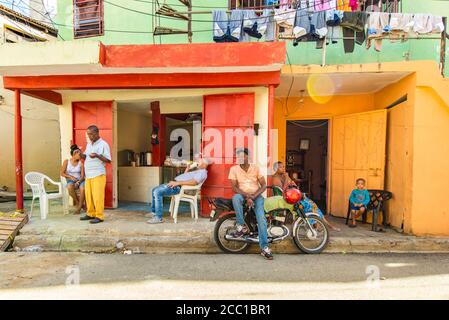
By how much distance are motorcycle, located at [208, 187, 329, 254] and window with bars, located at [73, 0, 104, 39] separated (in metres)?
6.75

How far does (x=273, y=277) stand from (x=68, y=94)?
634 cm

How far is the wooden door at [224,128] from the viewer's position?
20.0 feet

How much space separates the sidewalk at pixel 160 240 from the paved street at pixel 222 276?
0.28m

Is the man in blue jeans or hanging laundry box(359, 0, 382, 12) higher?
hanging laundry box(359, 0, 382, 12)

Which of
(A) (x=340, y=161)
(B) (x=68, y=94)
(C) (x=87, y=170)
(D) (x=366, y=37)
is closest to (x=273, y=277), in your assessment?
(C) (x=87, y=170)

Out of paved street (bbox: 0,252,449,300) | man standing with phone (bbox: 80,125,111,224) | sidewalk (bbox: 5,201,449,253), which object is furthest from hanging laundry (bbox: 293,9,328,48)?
man standing with phone (bbox: 80,125,111,224)

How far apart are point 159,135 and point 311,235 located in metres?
5.06

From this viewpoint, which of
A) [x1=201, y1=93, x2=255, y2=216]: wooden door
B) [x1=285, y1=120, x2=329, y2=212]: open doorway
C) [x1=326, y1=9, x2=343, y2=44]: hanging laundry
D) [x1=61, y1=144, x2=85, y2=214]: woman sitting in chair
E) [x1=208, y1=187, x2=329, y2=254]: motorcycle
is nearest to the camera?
[x1=208, y1=187, x2=329, y2=254]: motorcycle

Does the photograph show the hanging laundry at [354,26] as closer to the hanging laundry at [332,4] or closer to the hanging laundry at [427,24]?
the hanging laundry at [332,4]

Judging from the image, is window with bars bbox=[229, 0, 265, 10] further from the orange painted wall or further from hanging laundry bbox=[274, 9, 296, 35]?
the orange painted wall

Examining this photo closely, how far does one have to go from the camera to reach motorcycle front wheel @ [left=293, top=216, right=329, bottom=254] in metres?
4.72

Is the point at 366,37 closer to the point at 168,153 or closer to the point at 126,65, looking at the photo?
the point at 126,65
